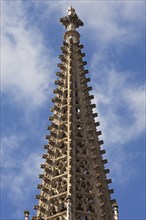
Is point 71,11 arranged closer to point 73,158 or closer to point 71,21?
point 71,21

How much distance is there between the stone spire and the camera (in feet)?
135

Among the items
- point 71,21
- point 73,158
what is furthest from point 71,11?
point 73,158

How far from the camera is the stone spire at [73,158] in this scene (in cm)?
4100

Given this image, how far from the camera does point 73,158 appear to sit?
4319 cm

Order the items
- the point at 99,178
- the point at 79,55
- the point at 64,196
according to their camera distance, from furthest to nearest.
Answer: the point at 79,55, the point at 99,178, the point at 64,196

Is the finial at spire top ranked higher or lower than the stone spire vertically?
higher

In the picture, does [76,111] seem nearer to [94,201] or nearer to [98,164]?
[98,164]

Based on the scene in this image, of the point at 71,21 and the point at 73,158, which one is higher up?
the point at 71,21

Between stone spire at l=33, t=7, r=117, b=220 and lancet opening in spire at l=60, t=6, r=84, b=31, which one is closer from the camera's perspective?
stone spire at l=33, t=7, r=117, b=220

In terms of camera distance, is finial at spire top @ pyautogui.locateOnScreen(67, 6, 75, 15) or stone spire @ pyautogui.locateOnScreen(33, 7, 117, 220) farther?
finial at spire top @ pyautogui.locateOnScreen(67, 6, 75, 15)

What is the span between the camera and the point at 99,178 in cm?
4366

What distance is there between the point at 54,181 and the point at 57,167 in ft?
3.47

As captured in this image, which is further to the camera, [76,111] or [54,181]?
[76,111]

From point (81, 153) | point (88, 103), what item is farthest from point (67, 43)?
point (81, 153)
